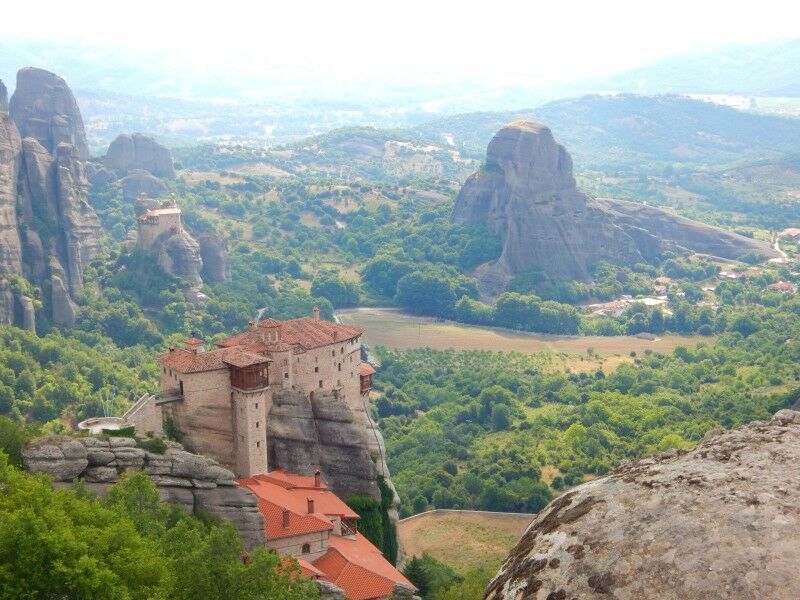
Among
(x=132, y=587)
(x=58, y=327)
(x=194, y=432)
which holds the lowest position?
A: (x=58, y=327)

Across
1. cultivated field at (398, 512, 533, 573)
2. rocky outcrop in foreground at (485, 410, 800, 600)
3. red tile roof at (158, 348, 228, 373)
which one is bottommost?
cultivated field at (398, 512, 533, 573)

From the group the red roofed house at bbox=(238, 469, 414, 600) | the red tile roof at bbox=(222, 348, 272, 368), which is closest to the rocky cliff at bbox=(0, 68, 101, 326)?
the red tile roof at bbox=(222, 348, 272, 368)

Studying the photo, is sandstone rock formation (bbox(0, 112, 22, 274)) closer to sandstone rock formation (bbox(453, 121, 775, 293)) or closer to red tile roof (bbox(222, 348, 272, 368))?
red tile roof (bbox(222, 348, 272, 368))

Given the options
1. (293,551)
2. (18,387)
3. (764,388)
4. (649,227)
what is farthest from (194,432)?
(649,227)

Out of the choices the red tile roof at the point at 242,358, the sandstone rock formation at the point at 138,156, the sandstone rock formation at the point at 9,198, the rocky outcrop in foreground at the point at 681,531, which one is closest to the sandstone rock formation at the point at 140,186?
the sandstone rock formation at the point at 138,156

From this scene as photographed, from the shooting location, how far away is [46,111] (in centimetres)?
15375

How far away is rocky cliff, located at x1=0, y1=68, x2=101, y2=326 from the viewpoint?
100750 mm

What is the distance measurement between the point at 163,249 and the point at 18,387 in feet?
119

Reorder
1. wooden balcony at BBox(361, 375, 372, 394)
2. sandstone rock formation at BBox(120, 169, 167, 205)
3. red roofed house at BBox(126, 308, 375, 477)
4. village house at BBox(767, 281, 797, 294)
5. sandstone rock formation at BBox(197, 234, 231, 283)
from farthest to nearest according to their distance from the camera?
sandstone rock formation at BBox(120, 169, 167, 205) → village house at BBox(767, 281, 797, 294) → sandstone rock formation at BBox(197, 234, 231, 283) → wooden balcony at BBox(361, 375, 372, 394) → red roofed house at BBox(126, 308, 375, 477)

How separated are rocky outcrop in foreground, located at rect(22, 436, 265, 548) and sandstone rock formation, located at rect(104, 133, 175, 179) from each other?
5486 inches

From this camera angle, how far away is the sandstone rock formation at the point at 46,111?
146 metres

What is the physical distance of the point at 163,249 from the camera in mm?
116188

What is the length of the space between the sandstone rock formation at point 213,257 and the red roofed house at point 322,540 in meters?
76.8

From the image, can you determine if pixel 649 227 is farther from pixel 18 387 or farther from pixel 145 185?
pixel 18 387
